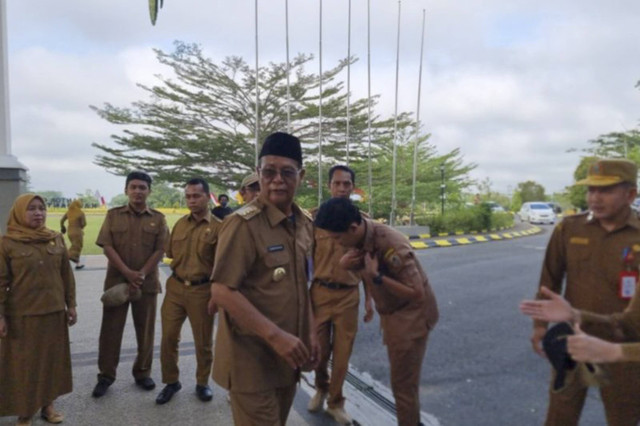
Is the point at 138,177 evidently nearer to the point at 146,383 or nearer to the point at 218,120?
the point at 146,383

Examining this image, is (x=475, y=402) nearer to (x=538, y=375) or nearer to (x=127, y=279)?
(x=538, y=375)

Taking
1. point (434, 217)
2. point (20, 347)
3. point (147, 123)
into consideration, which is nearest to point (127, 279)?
point (20, 347)

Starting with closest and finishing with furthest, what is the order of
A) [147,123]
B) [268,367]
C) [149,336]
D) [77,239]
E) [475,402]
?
[268,367]
[475,402]
[149,336]
[77,239]
[147,123]

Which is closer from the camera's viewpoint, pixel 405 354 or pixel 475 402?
pixel 405 354

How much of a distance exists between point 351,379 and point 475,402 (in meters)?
1.11

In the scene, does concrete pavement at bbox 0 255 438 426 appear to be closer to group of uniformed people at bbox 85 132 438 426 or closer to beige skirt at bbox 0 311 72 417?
group of uniformed people at bbox 85 132 438 426

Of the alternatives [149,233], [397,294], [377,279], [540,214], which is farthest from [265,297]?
[540,214]

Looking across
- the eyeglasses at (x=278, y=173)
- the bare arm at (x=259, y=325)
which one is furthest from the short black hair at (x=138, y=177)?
the bare arm at (x=259, y=325)

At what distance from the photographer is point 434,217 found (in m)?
21.0

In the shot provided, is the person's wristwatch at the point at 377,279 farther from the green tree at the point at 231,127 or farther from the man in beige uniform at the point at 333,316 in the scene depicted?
the green tree at the point at 231,127

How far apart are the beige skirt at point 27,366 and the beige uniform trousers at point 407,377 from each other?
244 centimetres

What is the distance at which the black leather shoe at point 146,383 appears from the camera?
4.09 metres

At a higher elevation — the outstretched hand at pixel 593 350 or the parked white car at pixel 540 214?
the outstretched hand at pixel 593 350

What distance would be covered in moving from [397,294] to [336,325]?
38.7 inches
